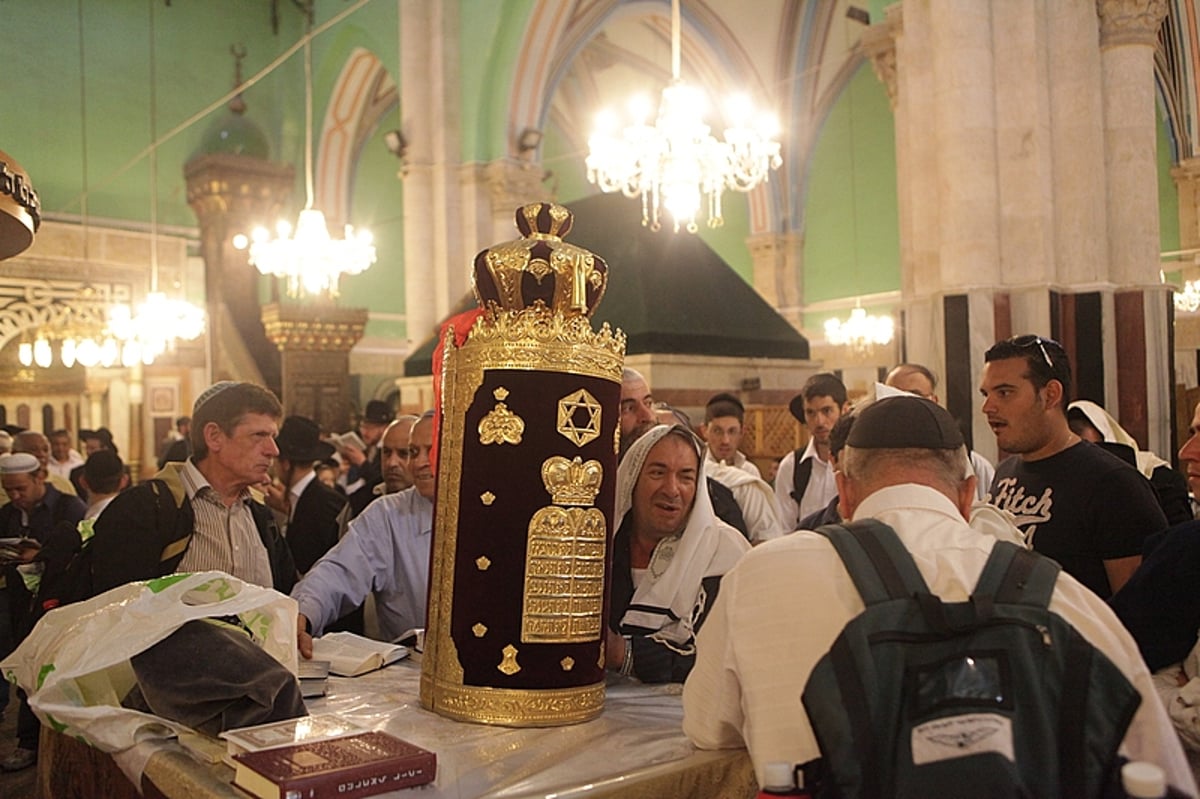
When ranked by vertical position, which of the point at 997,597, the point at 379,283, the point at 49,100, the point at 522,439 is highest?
the point at 49,100

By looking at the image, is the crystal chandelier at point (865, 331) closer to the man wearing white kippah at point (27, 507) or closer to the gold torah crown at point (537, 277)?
the man wearing white kippah at point (27, 507)

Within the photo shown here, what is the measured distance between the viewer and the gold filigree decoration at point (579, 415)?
7.08 ft

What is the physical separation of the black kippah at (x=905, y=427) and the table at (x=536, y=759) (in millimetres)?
632

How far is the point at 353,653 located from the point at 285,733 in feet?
2.48

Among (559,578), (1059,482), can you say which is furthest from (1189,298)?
(559,578)

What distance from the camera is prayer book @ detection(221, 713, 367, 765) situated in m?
1.78

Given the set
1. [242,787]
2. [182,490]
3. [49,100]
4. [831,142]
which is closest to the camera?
[242,787]

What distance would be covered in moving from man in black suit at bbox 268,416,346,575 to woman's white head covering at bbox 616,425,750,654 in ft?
8.17

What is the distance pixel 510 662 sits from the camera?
210 centimetres

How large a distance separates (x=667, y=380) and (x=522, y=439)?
4.84m

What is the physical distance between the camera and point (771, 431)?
7617mm

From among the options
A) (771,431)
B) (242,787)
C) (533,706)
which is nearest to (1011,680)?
(533,706)

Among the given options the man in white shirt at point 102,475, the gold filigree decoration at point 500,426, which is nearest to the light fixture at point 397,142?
the man in white shirt at point 102,475

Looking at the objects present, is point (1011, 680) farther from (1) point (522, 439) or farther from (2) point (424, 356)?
(2) point (424, 356)
